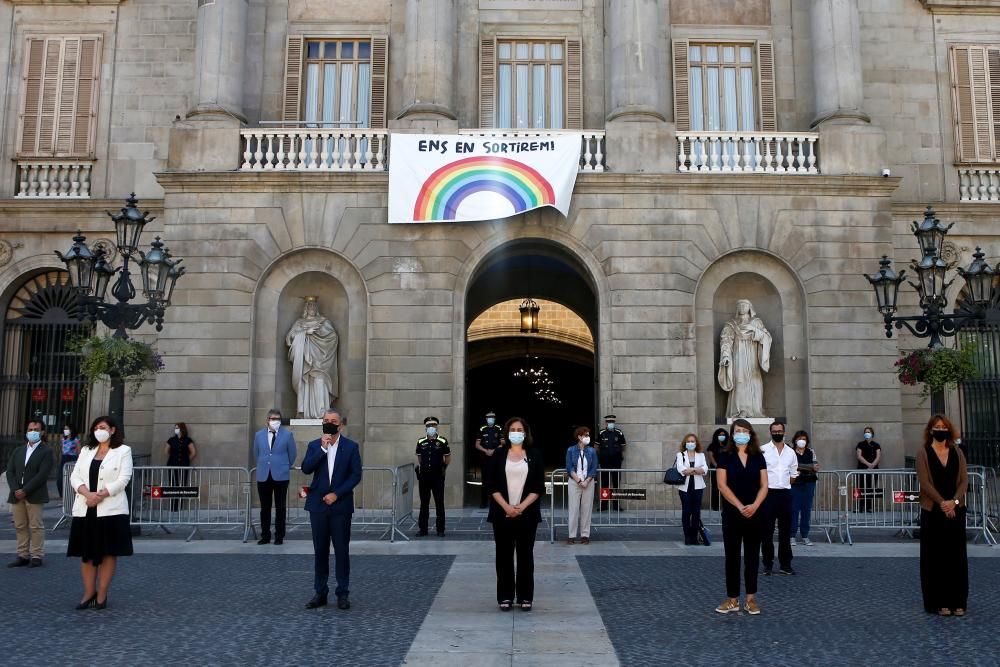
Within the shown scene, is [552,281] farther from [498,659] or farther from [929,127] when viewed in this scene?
[498,659]

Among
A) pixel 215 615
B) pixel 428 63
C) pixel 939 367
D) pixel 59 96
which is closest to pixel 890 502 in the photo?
pixel 939 367

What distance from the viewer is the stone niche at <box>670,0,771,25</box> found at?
23.5 meters

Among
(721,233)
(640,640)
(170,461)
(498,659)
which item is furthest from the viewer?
(721,233)

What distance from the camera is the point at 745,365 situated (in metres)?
21.0

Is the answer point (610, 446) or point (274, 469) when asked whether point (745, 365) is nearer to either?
point (610, 446)

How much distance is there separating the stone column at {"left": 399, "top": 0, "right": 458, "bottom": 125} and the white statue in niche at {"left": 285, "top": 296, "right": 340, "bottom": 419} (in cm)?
548

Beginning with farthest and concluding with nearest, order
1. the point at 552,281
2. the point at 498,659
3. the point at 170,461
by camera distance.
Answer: the point at 552,281 < the point at 170,461 < the point at 498,659

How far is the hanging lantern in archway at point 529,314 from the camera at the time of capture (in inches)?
1142

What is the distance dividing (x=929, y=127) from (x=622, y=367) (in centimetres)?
1125

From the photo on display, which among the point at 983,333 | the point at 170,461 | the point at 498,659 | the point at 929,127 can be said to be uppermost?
the point at 929,127

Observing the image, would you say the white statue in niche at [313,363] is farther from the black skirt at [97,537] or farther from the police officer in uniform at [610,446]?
the black skirt at [97,537]

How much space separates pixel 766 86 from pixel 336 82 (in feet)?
36.6

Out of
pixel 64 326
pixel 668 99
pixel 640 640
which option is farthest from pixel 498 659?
pixel 64 326

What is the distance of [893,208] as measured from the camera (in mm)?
23125
